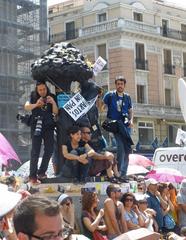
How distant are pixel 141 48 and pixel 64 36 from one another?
580 centimetres

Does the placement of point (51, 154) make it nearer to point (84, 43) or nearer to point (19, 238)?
point (19, 238)

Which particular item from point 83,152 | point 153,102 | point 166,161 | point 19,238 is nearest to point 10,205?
point 19,238

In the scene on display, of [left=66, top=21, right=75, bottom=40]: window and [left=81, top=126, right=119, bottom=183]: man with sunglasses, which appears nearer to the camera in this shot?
[left=81, top=126, right=119, bottom=183]: man with sunglasses

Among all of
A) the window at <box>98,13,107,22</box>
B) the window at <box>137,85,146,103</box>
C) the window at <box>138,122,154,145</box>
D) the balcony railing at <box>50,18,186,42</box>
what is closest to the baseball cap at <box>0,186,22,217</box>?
the balcony railing at <box>50,18,186,42</box>

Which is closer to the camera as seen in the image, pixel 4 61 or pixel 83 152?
pixel 83 152

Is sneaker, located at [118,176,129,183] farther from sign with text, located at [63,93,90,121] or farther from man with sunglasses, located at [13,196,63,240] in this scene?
man with sunglasses, located at [13,196,63,240]

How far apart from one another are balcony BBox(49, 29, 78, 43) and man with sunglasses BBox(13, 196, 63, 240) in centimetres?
3997

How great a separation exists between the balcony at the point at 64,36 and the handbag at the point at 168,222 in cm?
3365

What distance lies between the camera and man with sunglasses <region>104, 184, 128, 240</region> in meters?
7.88

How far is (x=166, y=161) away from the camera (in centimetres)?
1631

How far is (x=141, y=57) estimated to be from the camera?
41000 millimetres

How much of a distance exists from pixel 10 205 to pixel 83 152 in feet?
15.0

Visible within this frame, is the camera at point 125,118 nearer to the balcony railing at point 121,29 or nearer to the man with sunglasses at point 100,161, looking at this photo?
the man with sunglasses at point 100,161

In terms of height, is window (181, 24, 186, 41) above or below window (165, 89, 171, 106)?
above
